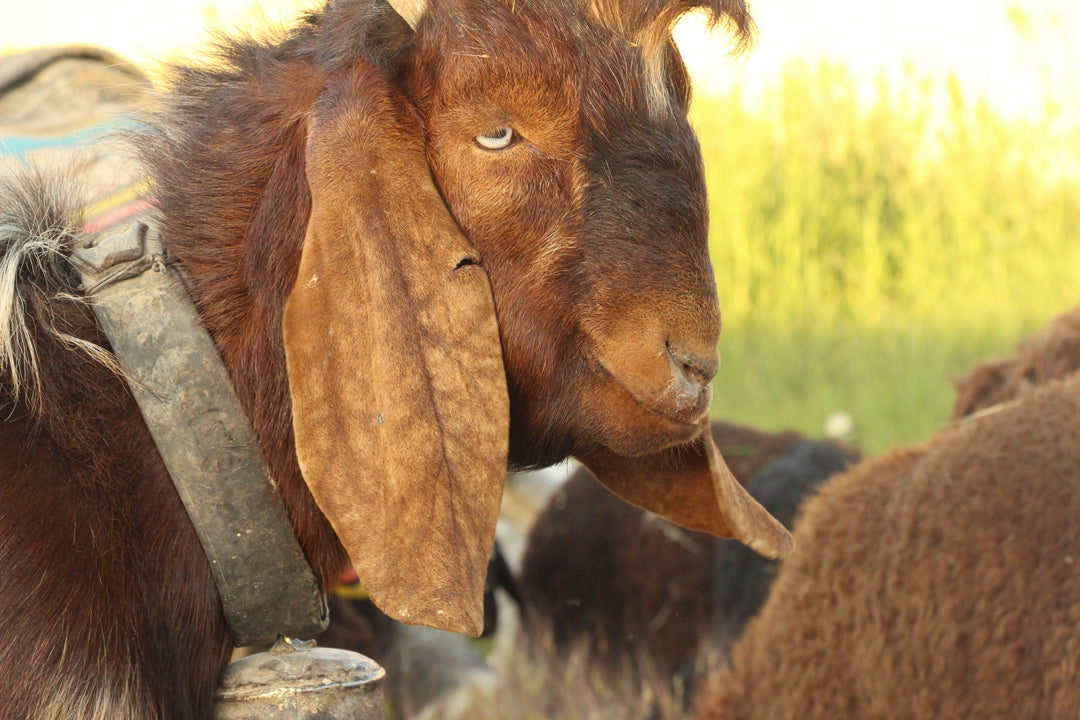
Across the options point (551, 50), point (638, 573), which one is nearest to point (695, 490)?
point (551, 50)

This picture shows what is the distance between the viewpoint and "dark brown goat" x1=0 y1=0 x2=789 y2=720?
65.1 inches

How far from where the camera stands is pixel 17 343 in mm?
1750

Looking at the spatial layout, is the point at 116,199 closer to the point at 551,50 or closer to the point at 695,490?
the point at 551,50

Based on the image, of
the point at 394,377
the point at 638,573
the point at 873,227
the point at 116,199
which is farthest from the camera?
the point at 873,227

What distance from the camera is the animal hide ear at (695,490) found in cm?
212

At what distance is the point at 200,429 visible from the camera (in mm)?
1745

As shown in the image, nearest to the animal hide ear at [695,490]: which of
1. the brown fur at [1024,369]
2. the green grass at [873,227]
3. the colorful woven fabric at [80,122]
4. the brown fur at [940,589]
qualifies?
the brown fur at [940,589]

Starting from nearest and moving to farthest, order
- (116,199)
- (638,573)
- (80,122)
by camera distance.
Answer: (116,199) → (80,122) → (638,573)

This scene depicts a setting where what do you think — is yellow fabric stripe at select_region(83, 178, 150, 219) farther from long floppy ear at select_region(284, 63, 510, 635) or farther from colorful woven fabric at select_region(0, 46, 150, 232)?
long floppy ear at select_region(284, 63, 510, 635)

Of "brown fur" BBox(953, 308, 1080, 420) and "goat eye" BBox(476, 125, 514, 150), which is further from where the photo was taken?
"brown fur" BBox(953, 308, 1080, 420)

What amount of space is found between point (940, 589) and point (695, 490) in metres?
0.90

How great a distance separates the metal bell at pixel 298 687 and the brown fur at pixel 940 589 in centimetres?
147

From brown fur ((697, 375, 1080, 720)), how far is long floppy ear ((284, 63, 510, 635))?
1.45 metres

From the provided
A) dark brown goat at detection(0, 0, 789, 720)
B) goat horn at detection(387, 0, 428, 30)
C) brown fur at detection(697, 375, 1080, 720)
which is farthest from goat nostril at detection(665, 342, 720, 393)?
brown fur at detection(697, 375, 1080, 720)
